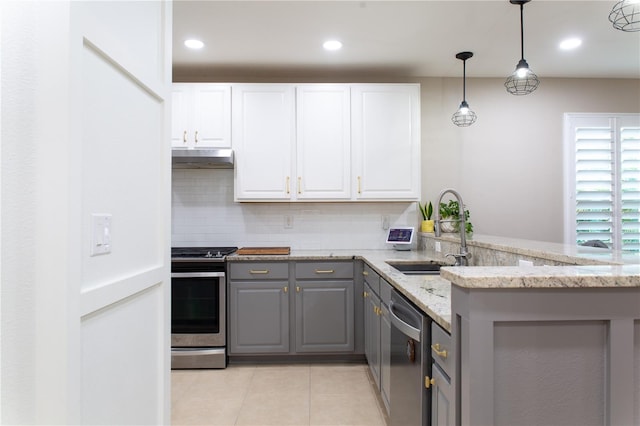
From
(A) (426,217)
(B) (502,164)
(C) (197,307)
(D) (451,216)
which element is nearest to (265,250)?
(C) (197,307)

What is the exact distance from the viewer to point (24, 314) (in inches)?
30.0

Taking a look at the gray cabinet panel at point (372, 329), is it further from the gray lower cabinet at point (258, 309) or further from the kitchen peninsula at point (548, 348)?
the kitchen peninsula at point (548, 348)

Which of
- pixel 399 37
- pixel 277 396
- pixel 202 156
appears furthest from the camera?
pixel 202 156

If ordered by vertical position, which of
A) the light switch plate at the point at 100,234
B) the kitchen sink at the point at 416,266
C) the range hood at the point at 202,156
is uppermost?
the range hood at the point at 202,156

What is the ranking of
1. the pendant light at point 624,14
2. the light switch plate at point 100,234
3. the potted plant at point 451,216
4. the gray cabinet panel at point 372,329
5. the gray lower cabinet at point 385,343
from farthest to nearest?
the potted plant at point 451,216 → the gray cabinet panel at point 372,329 → the gray lower cabinet at point 385,343 → the pendant light at point 624,14 → the light switch plate at point 100,234

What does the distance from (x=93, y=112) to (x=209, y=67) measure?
2.78 meters

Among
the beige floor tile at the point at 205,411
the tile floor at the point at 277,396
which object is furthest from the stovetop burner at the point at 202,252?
the beige floor tile at the point at 205,411

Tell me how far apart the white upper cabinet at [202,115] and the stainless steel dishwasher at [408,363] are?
2155 mm

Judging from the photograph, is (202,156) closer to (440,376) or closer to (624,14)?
(440,376)

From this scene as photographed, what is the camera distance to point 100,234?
929 mm

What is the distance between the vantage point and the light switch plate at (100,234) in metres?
0.90

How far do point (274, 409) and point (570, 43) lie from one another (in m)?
3.55

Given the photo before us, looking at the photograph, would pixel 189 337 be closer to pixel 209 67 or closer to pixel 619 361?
pixel 209 67

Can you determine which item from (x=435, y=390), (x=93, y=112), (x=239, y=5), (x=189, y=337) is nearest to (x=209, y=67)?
(x=239, y=5)
